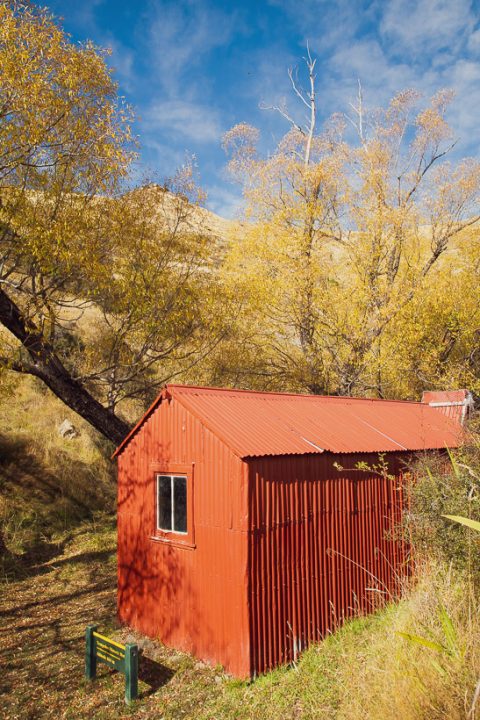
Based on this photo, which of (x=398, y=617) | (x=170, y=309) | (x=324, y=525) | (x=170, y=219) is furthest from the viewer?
(x=170, y=219)

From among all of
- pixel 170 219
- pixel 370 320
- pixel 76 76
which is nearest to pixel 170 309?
pixel 170 219

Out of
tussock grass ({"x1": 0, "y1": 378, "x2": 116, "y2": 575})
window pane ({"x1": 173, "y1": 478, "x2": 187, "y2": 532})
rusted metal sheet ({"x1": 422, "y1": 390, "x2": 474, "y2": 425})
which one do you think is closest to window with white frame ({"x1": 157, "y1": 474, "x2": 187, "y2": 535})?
window pane ({"x1": 173, "y1": 478, "x2": 187, "y2": 532})

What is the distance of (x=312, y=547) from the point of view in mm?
9164

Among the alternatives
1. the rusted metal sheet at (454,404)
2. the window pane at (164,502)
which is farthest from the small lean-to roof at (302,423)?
the window pane at (164,502)

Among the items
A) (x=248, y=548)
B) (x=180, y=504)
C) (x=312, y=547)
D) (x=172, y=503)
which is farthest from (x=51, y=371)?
(x=312, y=547)

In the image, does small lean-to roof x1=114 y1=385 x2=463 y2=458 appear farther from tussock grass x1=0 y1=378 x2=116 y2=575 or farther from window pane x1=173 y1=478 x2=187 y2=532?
tussock grass x1=0 y1=378 x2=116 y2=575

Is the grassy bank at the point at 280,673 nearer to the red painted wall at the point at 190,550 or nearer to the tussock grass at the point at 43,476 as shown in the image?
the red painted wall at the point at 190,550

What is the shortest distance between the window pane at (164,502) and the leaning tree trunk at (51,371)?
4820 mm

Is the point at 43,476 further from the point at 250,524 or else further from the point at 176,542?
the point at 250,524

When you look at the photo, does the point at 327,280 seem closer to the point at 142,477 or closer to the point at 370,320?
the point at 370,320

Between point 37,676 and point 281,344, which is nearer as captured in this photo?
point 37,676

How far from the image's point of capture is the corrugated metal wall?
27.5ft

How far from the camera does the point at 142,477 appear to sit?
1052 cm

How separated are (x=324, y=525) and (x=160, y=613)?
11.1 feet
